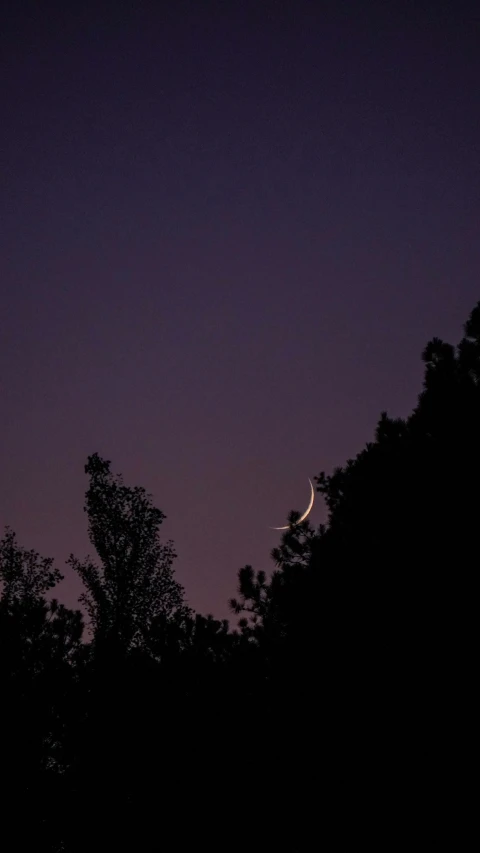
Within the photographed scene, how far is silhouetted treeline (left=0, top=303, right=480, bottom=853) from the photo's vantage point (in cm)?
679

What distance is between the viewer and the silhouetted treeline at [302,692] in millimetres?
6793

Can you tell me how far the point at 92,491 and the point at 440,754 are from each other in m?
18.2

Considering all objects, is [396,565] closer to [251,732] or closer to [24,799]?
[251,732]

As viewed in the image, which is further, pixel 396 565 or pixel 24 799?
pixel 24 799

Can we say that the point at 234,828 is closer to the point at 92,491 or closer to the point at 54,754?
the point at 54,754

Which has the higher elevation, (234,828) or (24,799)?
(24,799)

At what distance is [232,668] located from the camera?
1087 centimetres

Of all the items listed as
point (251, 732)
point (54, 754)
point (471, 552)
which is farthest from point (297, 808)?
point (54, 754)

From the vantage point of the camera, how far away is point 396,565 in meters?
7.55

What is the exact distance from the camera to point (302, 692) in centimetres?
775

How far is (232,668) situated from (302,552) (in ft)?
7.88

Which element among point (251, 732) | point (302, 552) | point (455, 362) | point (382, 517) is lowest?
point (251, 732)

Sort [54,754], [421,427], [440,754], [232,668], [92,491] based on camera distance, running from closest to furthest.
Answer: [440,754]
[421,427]
[54,754]
[232,668]
[92,491]

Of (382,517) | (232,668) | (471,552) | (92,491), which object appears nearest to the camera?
(471,552)
